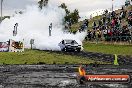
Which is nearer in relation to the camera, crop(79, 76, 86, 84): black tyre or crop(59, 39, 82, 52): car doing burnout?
crop(79, 76, 86, 84): black tyre

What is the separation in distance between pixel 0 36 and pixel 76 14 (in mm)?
36134

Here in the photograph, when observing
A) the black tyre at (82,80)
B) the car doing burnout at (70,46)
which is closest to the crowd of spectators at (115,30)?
the car doing burnout at (70,46)

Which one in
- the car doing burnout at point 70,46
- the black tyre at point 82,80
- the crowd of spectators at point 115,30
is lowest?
the black tyre at point 82,80

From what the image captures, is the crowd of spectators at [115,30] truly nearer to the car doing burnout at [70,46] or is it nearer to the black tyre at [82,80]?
the car doing burnout at [70,46]

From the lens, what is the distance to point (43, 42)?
61750 millimetres

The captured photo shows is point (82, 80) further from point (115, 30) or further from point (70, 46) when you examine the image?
point (115, 30)

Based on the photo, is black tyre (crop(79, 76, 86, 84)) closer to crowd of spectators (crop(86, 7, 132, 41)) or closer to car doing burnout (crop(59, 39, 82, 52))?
crowd of spectators (crop(86, 7, 132, 41))

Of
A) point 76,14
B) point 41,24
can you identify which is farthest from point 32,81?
point 76,14

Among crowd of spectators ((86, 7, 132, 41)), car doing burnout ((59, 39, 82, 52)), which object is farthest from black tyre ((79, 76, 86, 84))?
car doing burnout ((59, 39, 82, 52))

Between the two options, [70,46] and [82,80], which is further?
[70,46]

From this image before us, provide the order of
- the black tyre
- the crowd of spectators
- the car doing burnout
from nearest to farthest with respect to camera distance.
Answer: the black tyre < the crowd of spectators < the car doing burnout

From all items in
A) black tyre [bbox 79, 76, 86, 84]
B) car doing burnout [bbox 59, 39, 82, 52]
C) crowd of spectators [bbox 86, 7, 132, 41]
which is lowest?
black tyre [bbox 79, 76, 86, 84]

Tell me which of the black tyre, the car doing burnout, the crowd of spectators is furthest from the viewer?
the car doing burnout

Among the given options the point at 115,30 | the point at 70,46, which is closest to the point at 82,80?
the point at 70,46
